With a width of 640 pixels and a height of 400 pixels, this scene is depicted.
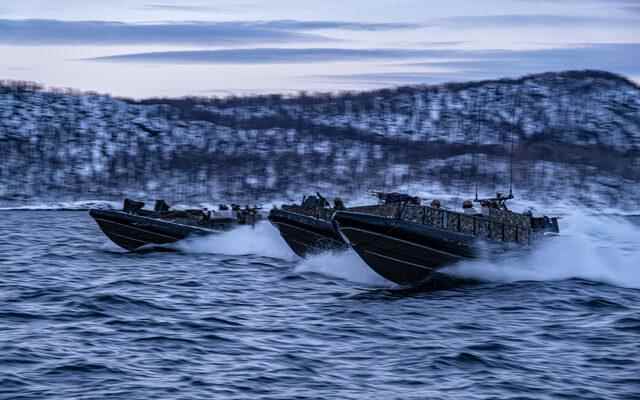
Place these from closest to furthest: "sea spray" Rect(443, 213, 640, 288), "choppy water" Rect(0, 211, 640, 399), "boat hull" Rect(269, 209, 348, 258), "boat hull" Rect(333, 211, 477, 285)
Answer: "choppy water" Rect(0, 211, 640, 399) → "boat hull" Rect(333, 211, 477, 285) → "sea spray" Rect(443, 213, 640, 288) → "boat hull" Rect(269, 209, 348, 258)

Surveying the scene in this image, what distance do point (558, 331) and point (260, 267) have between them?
18063 millimetres

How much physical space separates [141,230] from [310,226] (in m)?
9.94

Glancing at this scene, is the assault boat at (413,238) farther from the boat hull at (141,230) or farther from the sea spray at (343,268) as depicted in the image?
the boat hull at (141,230)

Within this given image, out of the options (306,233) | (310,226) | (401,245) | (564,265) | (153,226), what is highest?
(401,245)

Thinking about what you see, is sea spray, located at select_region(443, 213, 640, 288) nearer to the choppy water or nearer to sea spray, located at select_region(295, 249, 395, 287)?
the choppy water

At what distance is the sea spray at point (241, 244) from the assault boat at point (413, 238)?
14.2 meters

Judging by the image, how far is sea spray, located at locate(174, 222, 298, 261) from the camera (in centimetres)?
4512

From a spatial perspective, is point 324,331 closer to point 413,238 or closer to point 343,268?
point 413,238

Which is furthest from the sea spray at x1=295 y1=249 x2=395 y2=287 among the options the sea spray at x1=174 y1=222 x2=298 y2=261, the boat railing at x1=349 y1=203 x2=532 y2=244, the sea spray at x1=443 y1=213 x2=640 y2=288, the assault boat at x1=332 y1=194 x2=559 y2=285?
the sea spray at x1=174 y1=222 x2=298 y2=261

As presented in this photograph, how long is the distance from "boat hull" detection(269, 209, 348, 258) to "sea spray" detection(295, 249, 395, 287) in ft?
1.15

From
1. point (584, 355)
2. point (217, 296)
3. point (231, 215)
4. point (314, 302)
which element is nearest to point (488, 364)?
point (584, 355)

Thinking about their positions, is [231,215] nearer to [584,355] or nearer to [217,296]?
[217,296]

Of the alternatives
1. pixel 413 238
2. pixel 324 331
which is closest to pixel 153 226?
pixel 413 238

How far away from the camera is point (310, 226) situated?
3875cm
